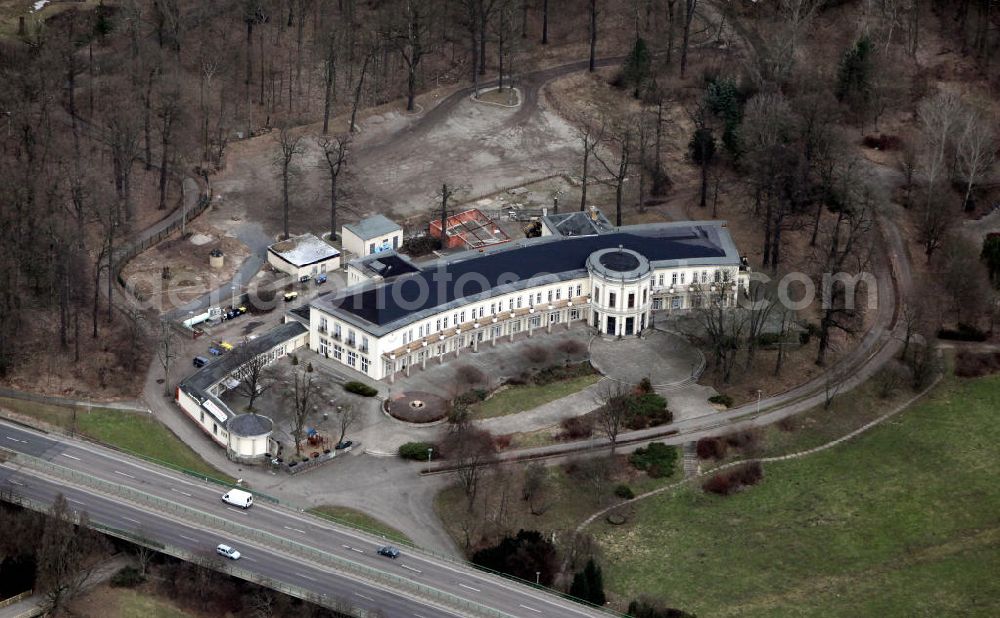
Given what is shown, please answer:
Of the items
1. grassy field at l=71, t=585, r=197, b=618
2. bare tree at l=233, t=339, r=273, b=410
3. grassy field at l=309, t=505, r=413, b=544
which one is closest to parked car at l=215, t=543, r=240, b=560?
grassy field at l=71, t=585, r=197, b=618

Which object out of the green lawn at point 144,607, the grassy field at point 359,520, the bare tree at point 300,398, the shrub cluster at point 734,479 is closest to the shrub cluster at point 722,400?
the shrub cluster at point 734,479

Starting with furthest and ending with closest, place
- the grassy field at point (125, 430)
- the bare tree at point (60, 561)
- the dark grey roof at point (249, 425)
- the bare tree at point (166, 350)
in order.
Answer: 1. the bare tree at point (166, 350)
2. the dark grey roof at point (249, 425)
3. the grassy field at point (125, 430)
4. the bare tree at point (60, 561)


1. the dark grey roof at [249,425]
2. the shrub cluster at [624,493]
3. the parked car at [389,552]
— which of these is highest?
the dark grey roof at [249,425]

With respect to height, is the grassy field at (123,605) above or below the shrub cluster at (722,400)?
below

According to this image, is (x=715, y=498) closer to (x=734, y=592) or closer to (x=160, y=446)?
(x=734, y=592)

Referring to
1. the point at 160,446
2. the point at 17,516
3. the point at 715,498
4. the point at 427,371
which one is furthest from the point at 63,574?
the point at 715,498

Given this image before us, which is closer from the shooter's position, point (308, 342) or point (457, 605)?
point (457, 605)

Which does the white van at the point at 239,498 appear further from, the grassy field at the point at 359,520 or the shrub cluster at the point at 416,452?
the shrub cluster at the point at 416,452
